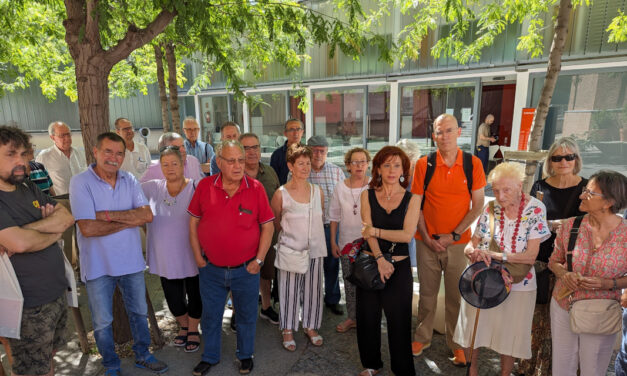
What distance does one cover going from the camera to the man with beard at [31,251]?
2.29 meters

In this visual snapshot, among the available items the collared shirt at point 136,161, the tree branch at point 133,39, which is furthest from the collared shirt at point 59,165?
the tree branch at point 133,39

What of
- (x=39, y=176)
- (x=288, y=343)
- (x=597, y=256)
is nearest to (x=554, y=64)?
(x=597, y=256)

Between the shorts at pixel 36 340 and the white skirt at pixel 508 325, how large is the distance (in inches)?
123

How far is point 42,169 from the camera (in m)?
4.18

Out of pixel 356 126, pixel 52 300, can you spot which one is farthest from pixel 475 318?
pixel 356 126

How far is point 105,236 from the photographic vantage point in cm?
280

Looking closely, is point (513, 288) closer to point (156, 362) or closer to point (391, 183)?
point (391, 183)

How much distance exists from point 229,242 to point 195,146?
345cm

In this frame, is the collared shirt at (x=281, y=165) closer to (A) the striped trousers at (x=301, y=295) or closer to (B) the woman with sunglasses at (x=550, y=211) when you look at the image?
(A) the striped trousers at (x=301, y=295)

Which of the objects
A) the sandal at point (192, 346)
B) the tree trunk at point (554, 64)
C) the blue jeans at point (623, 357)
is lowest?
the sandal at point (192, 346)

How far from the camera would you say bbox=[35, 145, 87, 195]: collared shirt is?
4.85m

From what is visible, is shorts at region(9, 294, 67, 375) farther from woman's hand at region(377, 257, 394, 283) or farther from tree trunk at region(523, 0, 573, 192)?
tree trunk at region(523, 0, 573, 192)

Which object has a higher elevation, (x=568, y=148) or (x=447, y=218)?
(x=568, y=148)

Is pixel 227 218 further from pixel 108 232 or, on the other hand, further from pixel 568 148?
pixel 568 148
